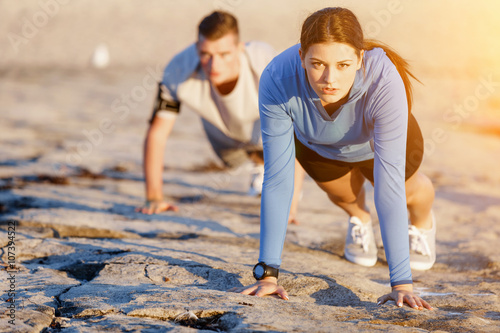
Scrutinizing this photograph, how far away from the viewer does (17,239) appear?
9.64ft

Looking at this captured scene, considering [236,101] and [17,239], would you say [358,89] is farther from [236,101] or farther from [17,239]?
[17,239]

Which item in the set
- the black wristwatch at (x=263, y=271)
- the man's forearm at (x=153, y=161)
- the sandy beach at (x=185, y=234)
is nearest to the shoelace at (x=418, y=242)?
the sandy beach at (x=185, y=234)

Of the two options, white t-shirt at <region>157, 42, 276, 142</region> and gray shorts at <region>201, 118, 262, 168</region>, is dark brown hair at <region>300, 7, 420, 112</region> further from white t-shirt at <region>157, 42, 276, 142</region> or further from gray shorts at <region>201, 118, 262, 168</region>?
gray shorts at <region>201, 118, 262, 168</region>

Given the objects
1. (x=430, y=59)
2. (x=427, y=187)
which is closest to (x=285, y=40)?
(x=430, y=59)

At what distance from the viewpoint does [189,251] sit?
2.85m

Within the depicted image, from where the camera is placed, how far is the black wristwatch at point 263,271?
2.26 m

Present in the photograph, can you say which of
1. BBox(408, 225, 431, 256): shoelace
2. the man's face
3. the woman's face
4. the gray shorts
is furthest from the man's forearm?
the woman's face

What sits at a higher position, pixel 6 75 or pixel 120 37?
pixel 120 37

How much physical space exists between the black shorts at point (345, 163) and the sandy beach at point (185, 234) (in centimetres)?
32

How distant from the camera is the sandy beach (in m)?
1.96

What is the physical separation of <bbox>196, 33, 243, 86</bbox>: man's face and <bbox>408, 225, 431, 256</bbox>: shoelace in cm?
159

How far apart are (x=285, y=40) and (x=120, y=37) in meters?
5.46
